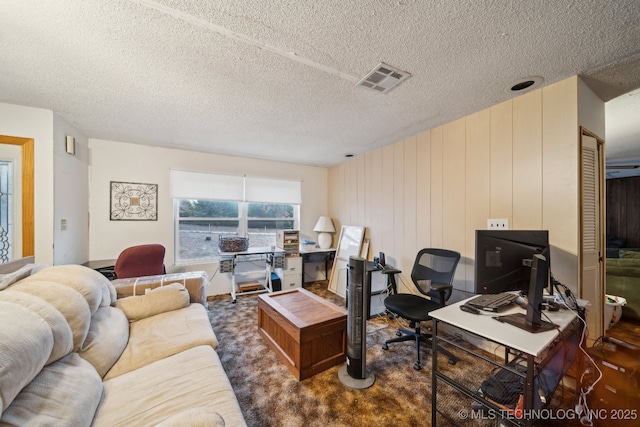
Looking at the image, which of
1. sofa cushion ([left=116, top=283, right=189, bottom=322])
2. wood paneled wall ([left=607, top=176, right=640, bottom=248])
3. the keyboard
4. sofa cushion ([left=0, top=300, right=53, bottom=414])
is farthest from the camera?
wood paneled wall ([left=607, top=176, right=640, bottom=248])

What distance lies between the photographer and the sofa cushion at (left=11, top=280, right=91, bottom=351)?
121cm

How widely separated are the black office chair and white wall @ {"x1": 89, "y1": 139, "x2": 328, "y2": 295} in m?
2.98

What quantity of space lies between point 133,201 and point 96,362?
2878 millimetres

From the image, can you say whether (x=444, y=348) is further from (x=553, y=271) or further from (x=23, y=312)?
(x=23, y=312)

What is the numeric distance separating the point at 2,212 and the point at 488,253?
424 cm

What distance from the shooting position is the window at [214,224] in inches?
153

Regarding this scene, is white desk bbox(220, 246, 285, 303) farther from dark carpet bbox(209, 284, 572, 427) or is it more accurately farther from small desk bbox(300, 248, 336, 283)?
dark carpet bbox(209, 284, 572, 427)

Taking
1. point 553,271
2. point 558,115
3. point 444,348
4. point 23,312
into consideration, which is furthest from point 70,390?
point 558,115

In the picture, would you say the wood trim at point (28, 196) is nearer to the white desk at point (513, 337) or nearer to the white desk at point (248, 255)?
the white desk at point (248, 255)

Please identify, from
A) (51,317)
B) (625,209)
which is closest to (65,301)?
(51,317)

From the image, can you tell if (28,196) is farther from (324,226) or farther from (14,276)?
(324,226)

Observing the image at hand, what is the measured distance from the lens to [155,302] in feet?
6.81

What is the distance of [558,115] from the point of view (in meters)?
1.91

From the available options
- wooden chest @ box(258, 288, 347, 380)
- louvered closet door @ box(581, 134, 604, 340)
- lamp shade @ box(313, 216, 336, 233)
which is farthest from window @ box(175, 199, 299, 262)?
louvered closet door @ box(581, 134, 604, 340)
